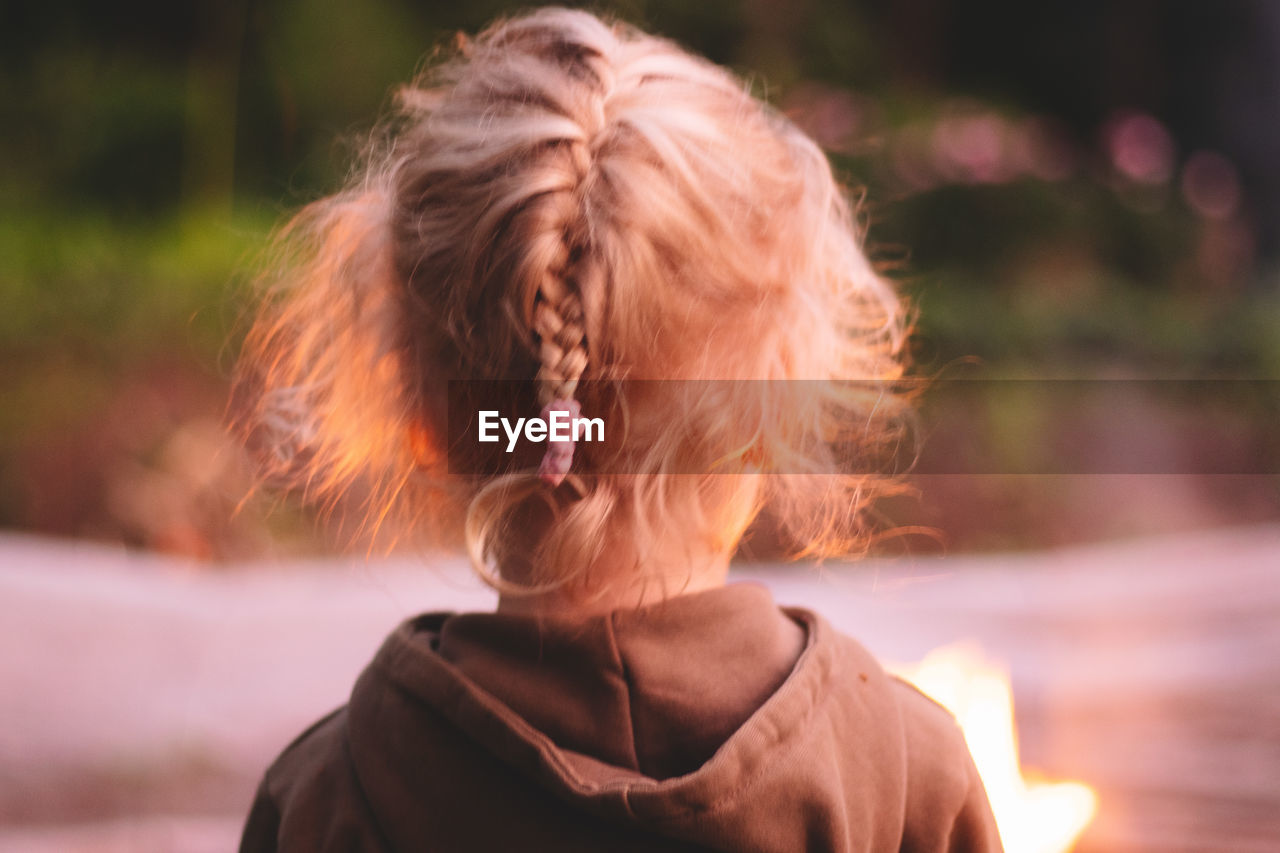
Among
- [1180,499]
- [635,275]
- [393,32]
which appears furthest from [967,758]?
[393,32]

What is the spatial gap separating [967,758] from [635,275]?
0.46 m

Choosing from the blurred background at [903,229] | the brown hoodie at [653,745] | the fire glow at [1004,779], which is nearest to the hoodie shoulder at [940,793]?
the brown hoodie at [653,745]

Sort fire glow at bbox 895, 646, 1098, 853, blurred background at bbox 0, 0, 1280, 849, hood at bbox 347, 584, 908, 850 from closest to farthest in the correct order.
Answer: hood at bbox 347, 584, 908, 850, fire glow at bbox 895, 646, 1098, 853, blurred background at bbox 0, 0, 1280, 849

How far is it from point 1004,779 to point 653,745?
37.3 inches

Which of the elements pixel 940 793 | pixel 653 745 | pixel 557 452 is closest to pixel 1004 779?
pixel 940 793

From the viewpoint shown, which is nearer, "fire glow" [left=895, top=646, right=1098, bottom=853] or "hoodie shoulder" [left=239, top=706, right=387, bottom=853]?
"hoodie shoulder" [left=239, top=706, right=387, bottom=853]

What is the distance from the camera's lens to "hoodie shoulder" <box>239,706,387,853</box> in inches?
32.8

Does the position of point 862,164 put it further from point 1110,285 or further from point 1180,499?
point 1180,499

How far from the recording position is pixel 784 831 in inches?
29.4

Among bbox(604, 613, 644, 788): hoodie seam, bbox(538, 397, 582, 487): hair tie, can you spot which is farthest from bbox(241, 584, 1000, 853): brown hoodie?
bbox(538, 397, 582, 487): hair tie

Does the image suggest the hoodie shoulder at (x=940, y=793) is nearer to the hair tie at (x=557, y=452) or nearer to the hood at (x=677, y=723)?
the hood at (x=677, y=723)

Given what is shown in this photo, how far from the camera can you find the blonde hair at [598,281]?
77 cm
